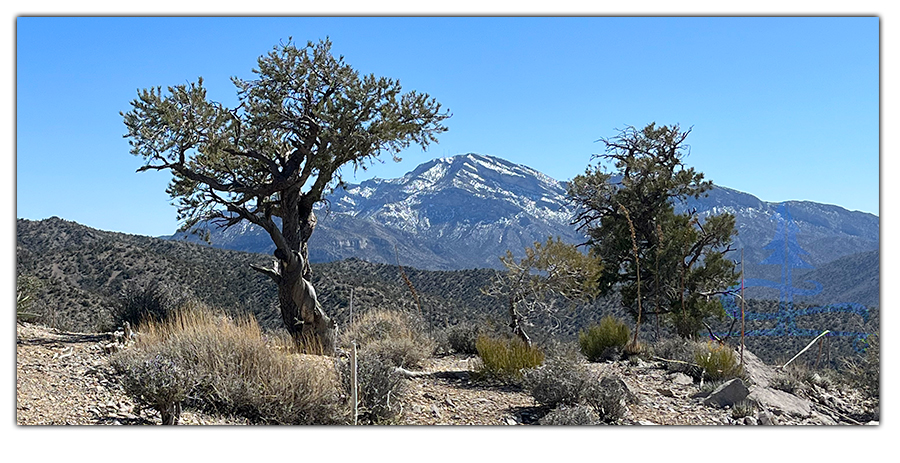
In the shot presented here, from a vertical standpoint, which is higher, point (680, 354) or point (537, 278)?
point (537, 278)

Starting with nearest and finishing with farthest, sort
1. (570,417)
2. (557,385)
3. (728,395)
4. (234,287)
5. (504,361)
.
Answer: (570,417) → (557,385) → (728,395) → (504,361) → (234,287)

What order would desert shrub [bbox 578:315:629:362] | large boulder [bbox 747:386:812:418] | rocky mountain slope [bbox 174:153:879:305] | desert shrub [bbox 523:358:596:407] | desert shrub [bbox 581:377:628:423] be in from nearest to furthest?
1. desert shrub [bbox 581:377:628:423]
2. desert shrub [bbox 523:358:596:407]
3. large boulder [bbox 747:386:812:418]
4. desert shrub [bbox 578:315:629:362]
5. rocky mountain slope [bbox 174:153:879:305]

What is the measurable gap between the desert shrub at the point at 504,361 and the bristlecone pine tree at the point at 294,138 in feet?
9.38

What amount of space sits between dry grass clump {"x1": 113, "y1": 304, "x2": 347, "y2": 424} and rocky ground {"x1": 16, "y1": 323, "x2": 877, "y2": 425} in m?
0.20

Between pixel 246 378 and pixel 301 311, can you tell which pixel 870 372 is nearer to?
pixel 246 378

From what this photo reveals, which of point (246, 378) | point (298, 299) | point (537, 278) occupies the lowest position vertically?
point (246, 378)

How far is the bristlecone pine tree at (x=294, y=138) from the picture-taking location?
35.6 feet

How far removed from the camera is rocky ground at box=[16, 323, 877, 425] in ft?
20.8

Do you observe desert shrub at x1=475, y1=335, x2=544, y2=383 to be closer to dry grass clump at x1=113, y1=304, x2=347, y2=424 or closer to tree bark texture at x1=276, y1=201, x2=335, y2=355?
dry grass clump at x1=113, y1=304, x2=347, y2=424

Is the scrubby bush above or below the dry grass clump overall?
below

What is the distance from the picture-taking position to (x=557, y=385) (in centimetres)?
758

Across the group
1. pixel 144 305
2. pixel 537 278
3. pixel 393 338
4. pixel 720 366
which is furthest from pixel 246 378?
pixel 144 305

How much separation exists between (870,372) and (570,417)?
5187mm

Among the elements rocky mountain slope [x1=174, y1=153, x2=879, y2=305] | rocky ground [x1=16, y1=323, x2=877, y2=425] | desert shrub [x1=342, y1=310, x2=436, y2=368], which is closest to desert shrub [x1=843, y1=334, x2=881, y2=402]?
rocky ground [x1=16, y1=323, x2=877, y2=425]
